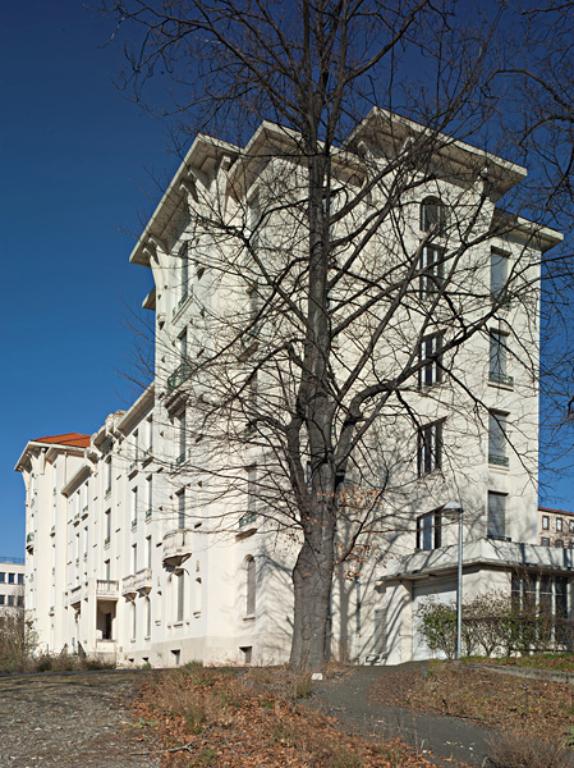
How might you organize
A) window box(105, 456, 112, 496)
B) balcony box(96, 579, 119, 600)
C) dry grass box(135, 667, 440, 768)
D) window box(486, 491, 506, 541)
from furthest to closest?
1. window box(105, 456, 112, 496)
2. balcony box(96, 579, 119, 600)
3. window box(486, 491, 506, 541)
4. dry grass box(135, 667, 440, 768)

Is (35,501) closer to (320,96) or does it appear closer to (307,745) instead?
(320,96)

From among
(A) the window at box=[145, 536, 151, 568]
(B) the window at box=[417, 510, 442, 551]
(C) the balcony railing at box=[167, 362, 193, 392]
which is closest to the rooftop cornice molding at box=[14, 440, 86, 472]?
(A) the window at box=[145, 536, 151, 568]

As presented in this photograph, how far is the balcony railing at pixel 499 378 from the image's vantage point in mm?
32781

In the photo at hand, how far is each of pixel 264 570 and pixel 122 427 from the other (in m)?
18.5

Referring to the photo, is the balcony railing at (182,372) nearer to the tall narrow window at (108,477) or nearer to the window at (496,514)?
the window at (496,514)

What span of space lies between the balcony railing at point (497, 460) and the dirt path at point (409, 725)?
18.4 metres

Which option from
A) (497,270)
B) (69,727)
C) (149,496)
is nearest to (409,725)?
(69,727)

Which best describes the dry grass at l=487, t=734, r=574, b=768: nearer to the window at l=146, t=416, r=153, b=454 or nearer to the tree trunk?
the tree trunk

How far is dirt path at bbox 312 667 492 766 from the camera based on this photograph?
9516 mm

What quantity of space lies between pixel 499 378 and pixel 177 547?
44.2 feet

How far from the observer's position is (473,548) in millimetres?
26406

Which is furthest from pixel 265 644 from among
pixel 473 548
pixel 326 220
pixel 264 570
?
pixel 326 220

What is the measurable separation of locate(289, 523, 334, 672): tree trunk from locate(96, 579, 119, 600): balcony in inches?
1276

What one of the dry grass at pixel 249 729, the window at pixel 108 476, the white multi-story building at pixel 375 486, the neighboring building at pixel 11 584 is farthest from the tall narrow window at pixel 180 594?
the neighboring building at pixel 11 584
